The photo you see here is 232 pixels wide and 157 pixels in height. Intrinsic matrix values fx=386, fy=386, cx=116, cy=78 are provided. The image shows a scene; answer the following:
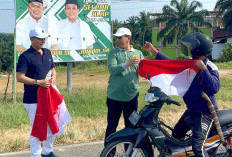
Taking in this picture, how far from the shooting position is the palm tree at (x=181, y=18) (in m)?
56.5

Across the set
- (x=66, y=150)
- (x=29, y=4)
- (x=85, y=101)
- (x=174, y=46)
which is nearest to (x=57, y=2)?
(x=29, y=4)

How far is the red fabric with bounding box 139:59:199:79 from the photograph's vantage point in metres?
4.44

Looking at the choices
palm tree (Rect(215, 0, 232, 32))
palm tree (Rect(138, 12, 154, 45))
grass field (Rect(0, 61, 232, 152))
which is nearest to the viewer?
grass field (Rect(0, 61, 232, 152))

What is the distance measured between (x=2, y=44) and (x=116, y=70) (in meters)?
48.0

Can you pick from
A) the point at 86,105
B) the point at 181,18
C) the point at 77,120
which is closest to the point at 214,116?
the point at 77,120

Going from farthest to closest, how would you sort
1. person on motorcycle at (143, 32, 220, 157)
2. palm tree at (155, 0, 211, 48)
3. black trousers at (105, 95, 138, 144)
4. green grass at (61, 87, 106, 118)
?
palm tree at (155, 0, 211, 48), green grass at (61, 87, 106, 118), black trousers at (105, 95, 138, 144), person on motorcycle at (143, 32, 220, 157)

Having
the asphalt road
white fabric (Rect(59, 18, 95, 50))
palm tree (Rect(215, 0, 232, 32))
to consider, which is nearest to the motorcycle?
the asphalt road

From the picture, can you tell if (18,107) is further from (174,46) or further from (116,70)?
(174,46)

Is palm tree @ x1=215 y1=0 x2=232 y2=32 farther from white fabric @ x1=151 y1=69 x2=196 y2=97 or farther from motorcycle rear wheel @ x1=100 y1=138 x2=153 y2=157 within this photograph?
motorcycle rear wheel @ x1=100 y1=138 x2=153 y2=157

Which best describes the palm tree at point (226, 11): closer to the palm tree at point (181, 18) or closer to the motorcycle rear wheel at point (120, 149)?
the palm tree at point (181, 18)

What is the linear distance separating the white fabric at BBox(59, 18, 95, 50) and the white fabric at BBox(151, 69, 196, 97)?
21.2 ft

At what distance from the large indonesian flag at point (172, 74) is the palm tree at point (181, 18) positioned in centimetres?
5298

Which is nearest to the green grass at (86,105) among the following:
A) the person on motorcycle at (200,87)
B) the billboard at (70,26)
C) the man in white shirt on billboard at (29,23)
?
the billboard at (70,26)

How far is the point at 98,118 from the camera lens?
7938 millimetres
